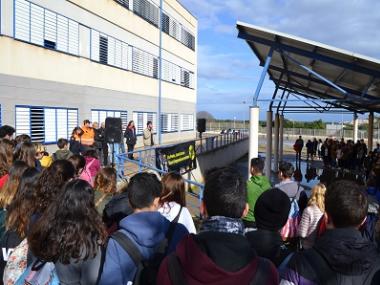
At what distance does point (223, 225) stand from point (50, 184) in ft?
6.33

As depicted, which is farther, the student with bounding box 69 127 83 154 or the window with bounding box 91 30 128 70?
the window with bounding box 91 30 128 70

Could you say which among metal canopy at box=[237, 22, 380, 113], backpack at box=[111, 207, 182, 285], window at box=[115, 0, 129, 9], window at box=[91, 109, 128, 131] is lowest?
backpack at box=[111, 207, 182, 285]

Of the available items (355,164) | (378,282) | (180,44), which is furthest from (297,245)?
(180,44)

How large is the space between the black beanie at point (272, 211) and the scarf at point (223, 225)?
1173 mm

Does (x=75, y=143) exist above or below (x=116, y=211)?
above

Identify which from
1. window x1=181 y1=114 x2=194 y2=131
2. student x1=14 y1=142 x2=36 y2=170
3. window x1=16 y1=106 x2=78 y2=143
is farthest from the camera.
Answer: window x1=181 y1=114 x2=194 y2=131

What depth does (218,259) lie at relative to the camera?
2041 millimetres

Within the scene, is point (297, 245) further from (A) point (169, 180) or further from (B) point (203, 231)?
(B) point (203, 231)

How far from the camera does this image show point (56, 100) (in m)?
17.7

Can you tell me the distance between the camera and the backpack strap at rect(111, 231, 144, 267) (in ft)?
9.18

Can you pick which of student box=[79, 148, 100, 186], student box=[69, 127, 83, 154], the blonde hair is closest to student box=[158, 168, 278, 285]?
the blonde hair

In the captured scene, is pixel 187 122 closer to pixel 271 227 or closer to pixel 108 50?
pixel 108 50

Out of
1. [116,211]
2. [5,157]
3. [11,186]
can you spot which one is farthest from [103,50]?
[116,211]

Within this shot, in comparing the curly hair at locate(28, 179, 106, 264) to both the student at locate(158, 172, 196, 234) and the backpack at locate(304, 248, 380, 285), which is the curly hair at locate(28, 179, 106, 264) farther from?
the backpack at locate(304, 248, 380, 285)
